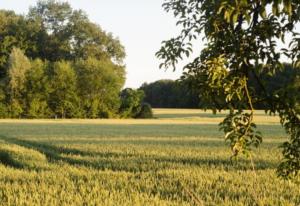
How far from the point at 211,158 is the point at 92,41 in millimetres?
67244

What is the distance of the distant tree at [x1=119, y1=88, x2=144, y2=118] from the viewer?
75.5 metres

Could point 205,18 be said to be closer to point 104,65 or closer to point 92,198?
point 92,198

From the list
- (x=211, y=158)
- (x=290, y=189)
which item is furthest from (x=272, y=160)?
(x=290, y=189)

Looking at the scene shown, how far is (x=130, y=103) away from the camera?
76.1 metres

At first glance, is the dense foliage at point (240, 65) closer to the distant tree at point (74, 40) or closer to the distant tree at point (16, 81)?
the distant tree at point (16, 81)

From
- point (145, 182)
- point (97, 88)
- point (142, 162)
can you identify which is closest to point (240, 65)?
point (145, 182)

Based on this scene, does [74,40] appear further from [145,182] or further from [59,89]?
[145,182]

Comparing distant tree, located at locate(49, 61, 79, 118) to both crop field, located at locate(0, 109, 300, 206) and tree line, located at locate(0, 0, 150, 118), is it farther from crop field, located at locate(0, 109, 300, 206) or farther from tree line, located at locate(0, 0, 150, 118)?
crop field, located at locate(0, 109, 300, 206)

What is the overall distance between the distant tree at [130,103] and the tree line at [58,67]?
0.52 feet

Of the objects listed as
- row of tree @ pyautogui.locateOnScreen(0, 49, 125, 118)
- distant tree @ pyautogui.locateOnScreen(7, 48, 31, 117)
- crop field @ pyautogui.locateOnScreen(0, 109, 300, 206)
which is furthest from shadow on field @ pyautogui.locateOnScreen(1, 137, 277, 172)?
row of tree @ pyautogui.locateOnScreen(0, 49, 125, 118)

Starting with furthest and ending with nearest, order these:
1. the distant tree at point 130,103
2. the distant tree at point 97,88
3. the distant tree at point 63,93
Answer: the distant tree at point 130,103 < the distant tree at point 97,88 < the distant tree at point 63,93

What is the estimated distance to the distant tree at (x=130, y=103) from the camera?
7551 cm

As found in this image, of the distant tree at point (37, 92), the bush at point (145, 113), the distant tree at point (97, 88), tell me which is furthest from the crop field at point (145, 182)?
the bush at point (145, 113)

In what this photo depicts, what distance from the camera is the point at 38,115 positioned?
67688 mm
